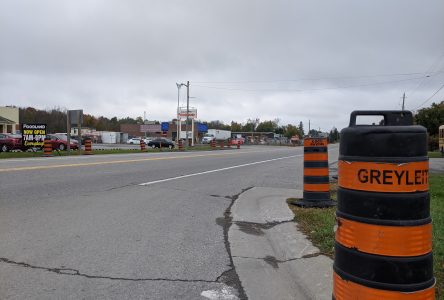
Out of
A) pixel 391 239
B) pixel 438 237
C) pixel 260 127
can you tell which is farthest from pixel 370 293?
pixel 260 127

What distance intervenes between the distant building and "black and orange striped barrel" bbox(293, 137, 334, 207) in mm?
54876

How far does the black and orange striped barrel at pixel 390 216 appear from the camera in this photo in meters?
2.46

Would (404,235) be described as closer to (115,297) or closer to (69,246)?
(115,297)

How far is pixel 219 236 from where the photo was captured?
6.59m

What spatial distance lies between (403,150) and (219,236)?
14.5 feet

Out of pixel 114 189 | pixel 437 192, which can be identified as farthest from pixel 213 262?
pixel 437 192

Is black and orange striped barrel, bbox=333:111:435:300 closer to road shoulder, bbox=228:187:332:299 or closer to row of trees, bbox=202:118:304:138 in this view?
road shoulder, bbox=228:187:332:299

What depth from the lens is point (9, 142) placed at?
33281 mm

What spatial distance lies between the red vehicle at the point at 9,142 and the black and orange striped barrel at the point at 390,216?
34.8 metres

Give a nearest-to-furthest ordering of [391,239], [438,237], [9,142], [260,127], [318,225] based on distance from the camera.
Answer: [391,239], [438,237], [318,225], [9,142], [260,127]

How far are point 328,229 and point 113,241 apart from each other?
3001 mm

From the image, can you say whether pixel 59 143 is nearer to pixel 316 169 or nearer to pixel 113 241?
pixel 316 169

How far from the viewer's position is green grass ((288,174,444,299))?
4664 mm

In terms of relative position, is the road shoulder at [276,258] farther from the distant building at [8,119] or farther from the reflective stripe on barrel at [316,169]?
the distant building at [8,119]
